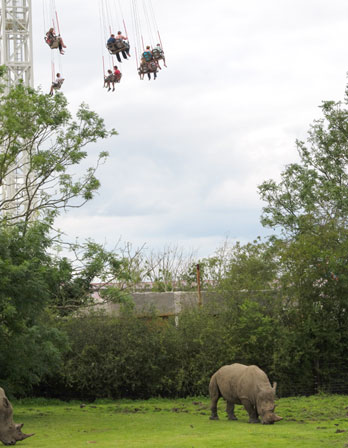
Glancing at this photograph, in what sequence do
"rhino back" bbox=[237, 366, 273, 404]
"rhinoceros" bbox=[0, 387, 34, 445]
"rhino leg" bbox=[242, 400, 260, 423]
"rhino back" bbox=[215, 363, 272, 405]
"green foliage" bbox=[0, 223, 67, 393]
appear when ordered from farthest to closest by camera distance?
"green foliage" bbox=[0, 223, 67, 393], "rhino leg" bbox=[242, 400, 260, 423], "rhino back" bbox=[215, 363, 272, 405], "rhino back" bbox=[237, 366, 273, 404], "rhinoceros" bbox=[0, 387, 34, 445]

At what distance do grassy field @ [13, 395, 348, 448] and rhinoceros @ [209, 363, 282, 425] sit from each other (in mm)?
337

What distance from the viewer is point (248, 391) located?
18047 mm

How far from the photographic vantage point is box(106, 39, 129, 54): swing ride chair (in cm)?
2802

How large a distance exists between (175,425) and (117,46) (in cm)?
1485

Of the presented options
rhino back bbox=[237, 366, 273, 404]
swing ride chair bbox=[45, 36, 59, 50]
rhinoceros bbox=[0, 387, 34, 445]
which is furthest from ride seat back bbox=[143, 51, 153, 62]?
rhinoceros bbox=[0, 387, 34, 445]

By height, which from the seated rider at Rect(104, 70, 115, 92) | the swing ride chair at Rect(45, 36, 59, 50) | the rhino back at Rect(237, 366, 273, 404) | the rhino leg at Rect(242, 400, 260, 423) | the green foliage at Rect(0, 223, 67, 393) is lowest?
the rhino leg at Rect(242, 400, 260, 423)

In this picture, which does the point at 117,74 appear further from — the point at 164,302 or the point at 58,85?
the point at 164,302

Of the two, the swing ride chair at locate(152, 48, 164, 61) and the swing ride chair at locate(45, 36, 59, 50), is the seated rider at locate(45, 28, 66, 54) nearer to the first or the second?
the swing ride chair at locate(45, 36, 59, 50)

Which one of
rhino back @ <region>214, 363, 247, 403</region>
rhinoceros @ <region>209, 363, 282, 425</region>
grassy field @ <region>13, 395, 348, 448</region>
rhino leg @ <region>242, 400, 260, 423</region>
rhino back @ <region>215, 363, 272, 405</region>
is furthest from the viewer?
rhino back @ <region>214, 363, 247, 403</region>

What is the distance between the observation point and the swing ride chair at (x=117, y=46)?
28.0 m

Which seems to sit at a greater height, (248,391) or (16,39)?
(16,39)

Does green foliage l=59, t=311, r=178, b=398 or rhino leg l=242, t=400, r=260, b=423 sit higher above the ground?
green foliage l=59, t=311, r=178, b=398

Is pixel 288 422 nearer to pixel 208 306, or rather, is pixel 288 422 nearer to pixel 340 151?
pixel 208 306

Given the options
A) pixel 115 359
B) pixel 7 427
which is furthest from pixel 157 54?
pixel 7 427
